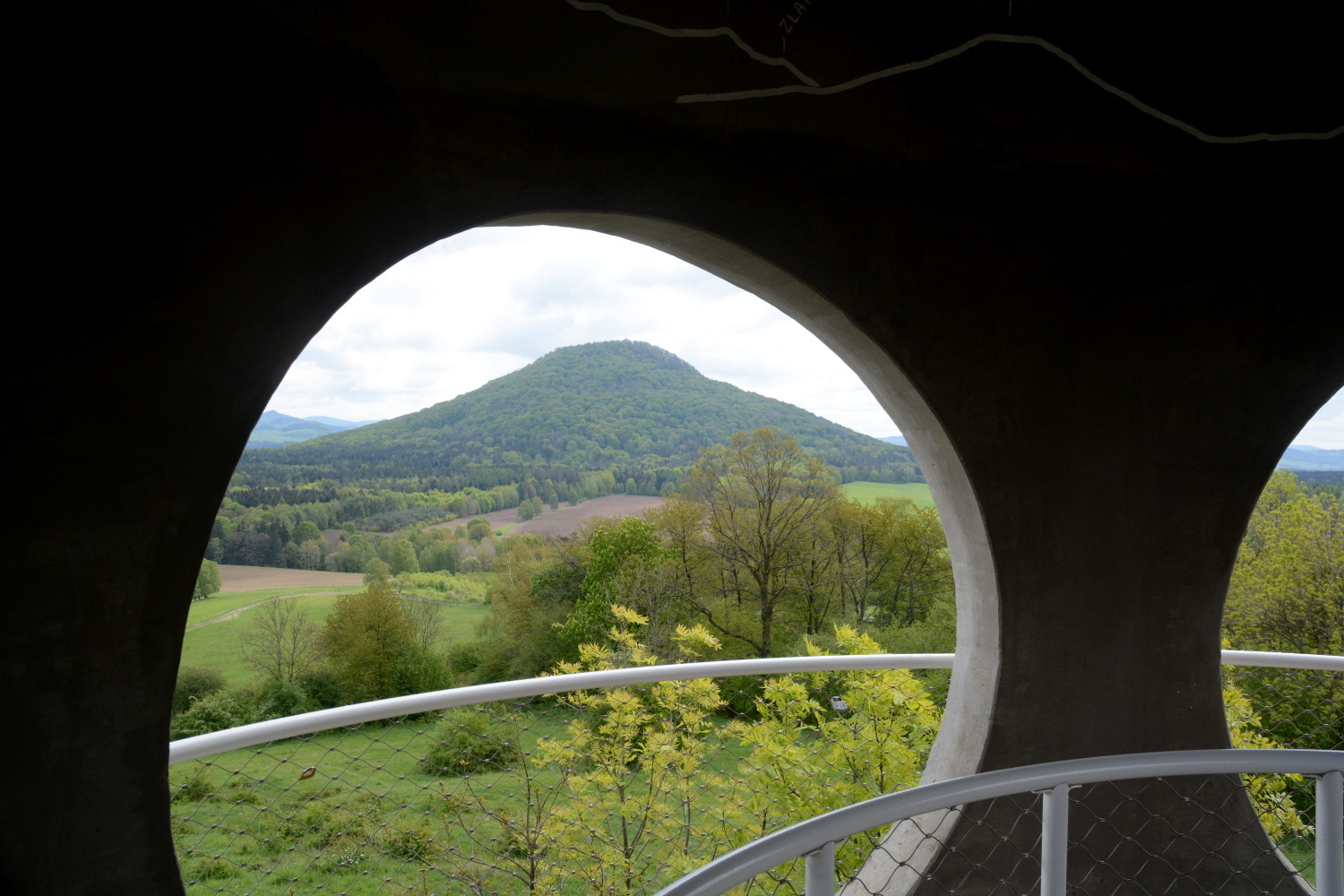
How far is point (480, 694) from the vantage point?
1.93 metres

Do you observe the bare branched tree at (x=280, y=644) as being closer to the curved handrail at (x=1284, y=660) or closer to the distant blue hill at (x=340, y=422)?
the distant blue hill at (x=340, y=422)

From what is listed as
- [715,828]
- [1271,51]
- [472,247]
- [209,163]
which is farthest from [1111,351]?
[472,247]

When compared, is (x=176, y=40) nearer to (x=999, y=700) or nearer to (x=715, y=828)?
(x=999, y=700)

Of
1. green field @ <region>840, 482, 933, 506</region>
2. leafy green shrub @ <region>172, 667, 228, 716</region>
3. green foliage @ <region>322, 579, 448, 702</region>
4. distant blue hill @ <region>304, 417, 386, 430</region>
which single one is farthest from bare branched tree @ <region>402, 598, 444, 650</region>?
distant blue hill @ <region>304, 417, 386, 430</region>

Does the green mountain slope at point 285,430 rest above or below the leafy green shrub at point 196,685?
above

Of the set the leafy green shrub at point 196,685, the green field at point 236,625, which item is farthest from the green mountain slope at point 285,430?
the leafy green shrub at point 196,685

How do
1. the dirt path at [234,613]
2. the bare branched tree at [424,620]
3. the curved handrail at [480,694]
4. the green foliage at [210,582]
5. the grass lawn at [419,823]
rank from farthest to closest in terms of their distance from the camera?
the green foliage at [210,582], the bare branched tree at [424,620], the dirt path at [234,613], the grass lawn at [419,823], the curved handrail at [480,694]

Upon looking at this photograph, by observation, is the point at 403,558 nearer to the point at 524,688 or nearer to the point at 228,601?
the point at 228,601

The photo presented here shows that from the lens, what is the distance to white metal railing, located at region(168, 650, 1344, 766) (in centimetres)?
162

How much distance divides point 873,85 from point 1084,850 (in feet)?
7.06

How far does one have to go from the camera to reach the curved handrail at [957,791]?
29.9 inches

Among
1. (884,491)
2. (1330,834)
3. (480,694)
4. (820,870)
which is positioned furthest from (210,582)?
(1330,834)

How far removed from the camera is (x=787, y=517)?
48.4 ft

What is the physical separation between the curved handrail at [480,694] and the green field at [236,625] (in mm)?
14620
